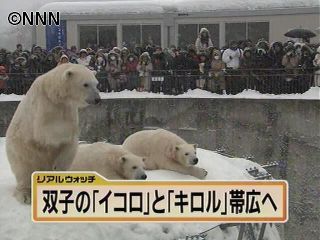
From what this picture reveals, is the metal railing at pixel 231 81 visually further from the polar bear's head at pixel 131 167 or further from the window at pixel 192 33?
the polar bear's head at pixel 131 167

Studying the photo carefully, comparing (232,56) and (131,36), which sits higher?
(131,36)

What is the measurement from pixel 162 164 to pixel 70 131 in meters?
0.59

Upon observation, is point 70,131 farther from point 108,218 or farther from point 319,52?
point 319,52

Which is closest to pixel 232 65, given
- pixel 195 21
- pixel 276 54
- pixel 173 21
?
pixel 276 54

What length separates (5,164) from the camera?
2309 millimetres

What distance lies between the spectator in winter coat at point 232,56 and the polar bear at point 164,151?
873 mm

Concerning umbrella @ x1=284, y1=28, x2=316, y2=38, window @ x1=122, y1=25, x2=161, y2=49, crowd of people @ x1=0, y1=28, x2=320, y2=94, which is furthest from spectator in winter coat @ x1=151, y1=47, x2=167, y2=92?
umbrella @ x1=284, y1=28, x2=316, y2=38

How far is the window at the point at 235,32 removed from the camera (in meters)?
2.95

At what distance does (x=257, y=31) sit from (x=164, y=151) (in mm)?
1122

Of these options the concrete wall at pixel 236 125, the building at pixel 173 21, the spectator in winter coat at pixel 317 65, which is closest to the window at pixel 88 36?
the building at pixel 173 21

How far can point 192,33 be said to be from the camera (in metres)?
2.96

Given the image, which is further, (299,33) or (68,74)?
(299,33)

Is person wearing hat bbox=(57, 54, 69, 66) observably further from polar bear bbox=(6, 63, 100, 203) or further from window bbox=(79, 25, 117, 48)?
polar bear bbox=(6, 63, 100, 203)

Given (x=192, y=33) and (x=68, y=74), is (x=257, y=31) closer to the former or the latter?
(x=192, y=33)
